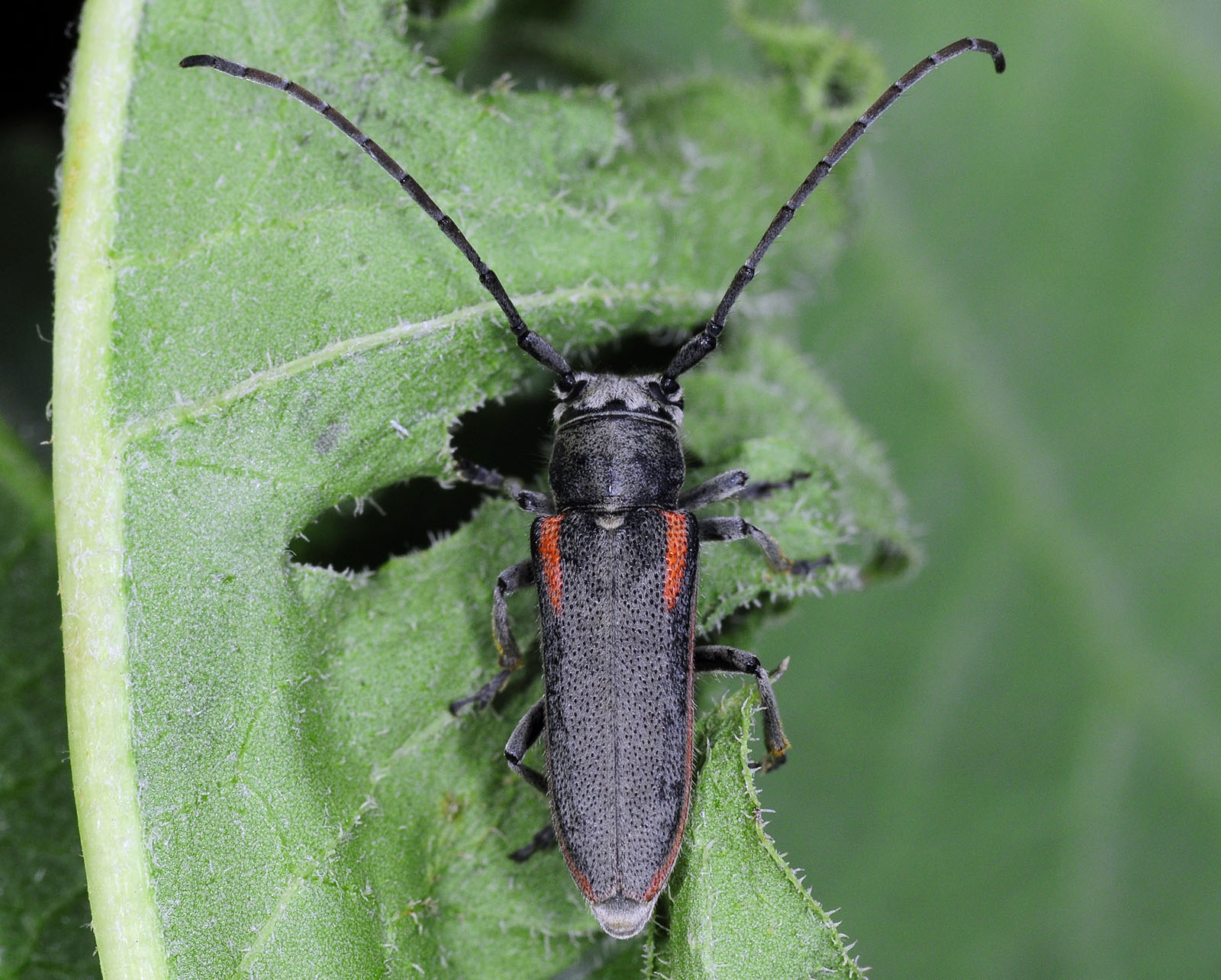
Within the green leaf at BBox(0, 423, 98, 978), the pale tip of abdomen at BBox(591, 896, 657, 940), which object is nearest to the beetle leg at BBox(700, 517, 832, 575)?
the pale tip of abdomen at BBox(591, 896, 657, 940)

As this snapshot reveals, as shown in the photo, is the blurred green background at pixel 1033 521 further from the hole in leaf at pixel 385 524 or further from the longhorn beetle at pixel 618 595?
the hole in leaf at pixel 385 524

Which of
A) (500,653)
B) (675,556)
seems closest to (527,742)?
(500,653)

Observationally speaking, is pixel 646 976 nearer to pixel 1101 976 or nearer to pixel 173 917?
pixel 173 917

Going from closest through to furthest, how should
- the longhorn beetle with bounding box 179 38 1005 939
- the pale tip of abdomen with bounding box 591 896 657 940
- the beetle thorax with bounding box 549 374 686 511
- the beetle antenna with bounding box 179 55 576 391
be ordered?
1. the beetle antenna with bounding box 179 55 576 391
2. the pale tip of abdomen with bounding box 591 896 657 940
3. the longhorn beetle with bounding box 179 38 1005 939
4. the beetle thorax with bounding box 549 374 686 511

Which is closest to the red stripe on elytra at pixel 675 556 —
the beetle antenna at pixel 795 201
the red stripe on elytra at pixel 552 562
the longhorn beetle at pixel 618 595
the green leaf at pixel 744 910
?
the longhorn beetle at pixel 618 595

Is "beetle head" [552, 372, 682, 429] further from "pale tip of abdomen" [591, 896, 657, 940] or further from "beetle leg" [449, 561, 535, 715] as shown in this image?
"pale tip of abdomen" [591, 896, 657, 940]

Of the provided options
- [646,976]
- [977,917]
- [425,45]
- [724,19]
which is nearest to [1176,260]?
[724,19]
